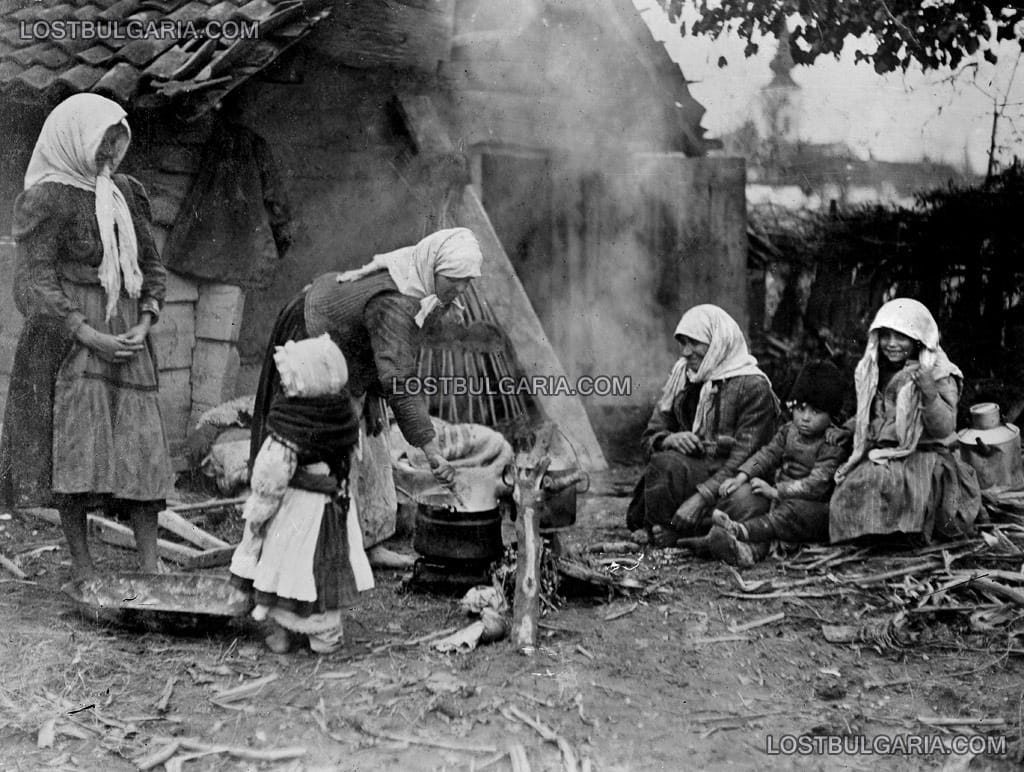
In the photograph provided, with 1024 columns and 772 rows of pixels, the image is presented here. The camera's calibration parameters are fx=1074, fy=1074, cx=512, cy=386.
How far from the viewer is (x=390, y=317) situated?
4672mm

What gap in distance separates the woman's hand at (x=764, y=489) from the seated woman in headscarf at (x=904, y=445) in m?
0.30

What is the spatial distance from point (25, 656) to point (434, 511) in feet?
5.81

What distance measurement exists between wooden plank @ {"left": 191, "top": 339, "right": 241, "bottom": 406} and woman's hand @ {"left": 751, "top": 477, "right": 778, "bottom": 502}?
3.58 m

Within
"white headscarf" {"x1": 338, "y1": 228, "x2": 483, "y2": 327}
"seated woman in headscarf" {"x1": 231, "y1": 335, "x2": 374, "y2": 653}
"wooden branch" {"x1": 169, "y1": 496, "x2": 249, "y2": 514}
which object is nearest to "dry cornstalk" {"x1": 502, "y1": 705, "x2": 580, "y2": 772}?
"seated woman in headscarf" {"x1": 231, "y1": 335, "x2": 374, "y2": 653}

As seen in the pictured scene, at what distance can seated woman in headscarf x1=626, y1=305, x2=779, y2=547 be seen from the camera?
5984mm

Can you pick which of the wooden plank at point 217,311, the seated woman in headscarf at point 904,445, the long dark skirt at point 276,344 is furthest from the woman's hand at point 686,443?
the wooden plank at point 217,311

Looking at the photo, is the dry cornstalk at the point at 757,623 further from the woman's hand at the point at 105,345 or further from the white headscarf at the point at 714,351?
the woman's hand at the point at 105,345

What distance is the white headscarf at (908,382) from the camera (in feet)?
18.2

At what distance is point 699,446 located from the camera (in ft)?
19.9

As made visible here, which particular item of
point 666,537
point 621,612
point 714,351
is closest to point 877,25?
point 714,351

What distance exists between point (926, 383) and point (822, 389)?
1.92ft

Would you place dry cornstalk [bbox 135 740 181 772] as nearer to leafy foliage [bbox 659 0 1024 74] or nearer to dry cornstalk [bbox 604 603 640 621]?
dry cornstalk [bbox 604 603 640 621]

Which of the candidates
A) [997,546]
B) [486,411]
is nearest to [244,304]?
[486,411]

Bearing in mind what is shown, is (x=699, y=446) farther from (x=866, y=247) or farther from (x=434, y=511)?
(x=866, y=247)
